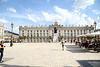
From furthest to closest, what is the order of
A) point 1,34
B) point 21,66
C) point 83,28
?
point 83,28, point 1,34, point 21,66

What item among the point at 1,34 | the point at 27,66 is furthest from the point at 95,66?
the point at 1,34

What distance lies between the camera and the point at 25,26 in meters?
83.0

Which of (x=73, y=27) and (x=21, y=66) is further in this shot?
(x=73, y=27)

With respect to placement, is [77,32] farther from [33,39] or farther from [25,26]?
[25,26]

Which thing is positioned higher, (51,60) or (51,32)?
(51,32)

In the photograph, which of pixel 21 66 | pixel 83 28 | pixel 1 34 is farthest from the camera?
pixel 83 28

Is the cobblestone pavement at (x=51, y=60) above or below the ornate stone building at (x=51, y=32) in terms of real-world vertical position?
below

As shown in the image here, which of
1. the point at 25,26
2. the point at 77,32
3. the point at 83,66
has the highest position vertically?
the point at 25,26

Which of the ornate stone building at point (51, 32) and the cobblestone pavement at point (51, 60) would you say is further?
the ornate stone building at point (51, 32)

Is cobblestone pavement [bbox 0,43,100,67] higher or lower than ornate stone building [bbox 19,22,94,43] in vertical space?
lower

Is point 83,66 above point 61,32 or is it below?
below

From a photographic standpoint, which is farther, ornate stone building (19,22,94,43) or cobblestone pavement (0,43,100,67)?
ornate stone building (19,22,94,43)

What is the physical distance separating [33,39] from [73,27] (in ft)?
101

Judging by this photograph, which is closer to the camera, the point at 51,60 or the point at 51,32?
the point at 51,60
